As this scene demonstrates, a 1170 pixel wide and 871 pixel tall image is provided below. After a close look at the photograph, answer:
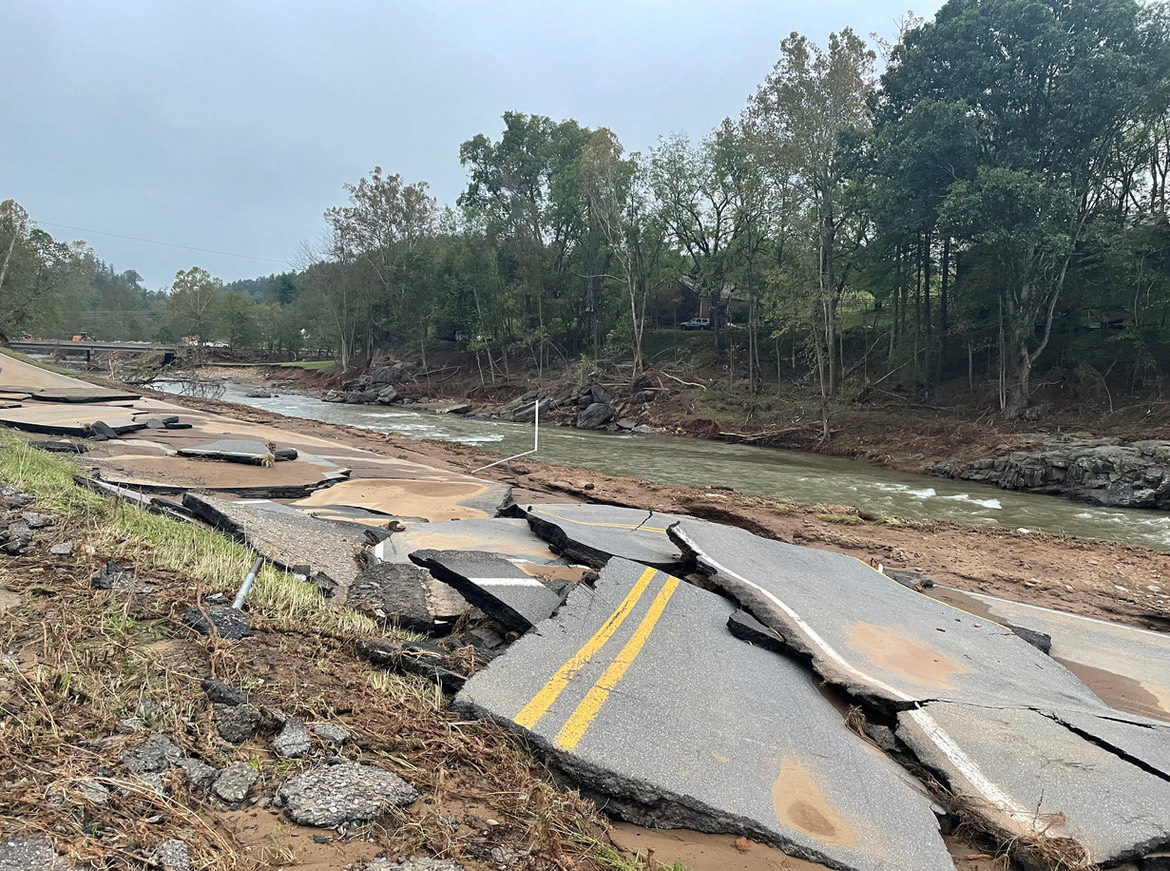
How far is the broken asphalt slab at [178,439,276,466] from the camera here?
1081 centimetres

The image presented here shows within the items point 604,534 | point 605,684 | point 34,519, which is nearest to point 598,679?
point 605,684

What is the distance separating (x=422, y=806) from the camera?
269 cm

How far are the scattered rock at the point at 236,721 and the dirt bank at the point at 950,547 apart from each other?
7828 mm

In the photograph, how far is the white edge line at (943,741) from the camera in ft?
10.5

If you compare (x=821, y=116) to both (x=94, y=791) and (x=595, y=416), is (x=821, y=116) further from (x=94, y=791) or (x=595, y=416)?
(x=94, y=791)

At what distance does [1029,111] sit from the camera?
22.8m

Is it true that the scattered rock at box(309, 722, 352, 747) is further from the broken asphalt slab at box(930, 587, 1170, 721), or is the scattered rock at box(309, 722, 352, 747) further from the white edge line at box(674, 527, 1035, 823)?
the broken asphalt slab at box(930, 587, 1170, 721)

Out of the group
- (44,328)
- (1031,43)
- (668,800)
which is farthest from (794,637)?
(44,328)

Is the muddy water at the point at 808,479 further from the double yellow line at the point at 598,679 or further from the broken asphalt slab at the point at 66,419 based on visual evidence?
the double yellow line at the point at 598,679

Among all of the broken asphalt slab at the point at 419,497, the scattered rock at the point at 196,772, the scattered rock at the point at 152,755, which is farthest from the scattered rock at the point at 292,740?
the broken asphalt slab at the point at 419,497

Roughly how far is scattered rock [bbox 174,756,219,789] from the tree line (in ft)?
81.9

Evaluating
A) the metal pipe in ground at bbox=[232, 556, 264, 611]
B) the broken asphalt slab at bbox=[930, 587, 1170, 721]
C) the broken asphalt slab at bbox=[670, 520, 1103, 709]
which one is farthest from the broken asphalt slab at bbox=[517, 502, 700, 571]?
the broken asphalt slab at bbox=[930, 587, 1170, 721]

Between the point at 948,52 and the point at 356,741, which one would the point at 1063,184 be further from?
the point at 356,741

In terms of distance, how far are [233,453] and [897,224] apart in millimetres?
24336
